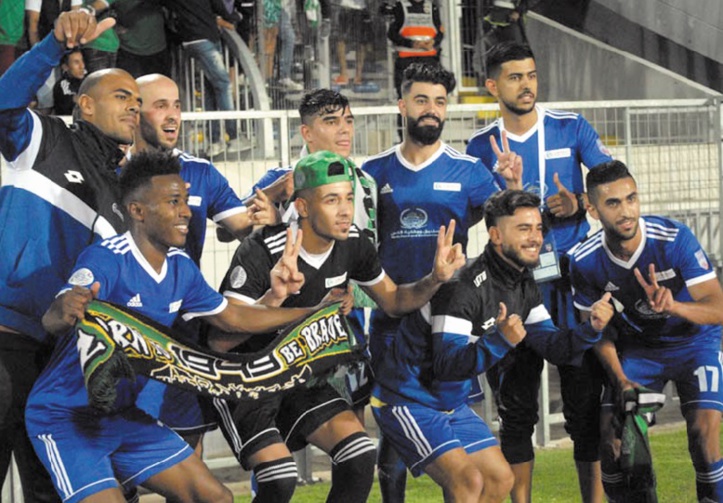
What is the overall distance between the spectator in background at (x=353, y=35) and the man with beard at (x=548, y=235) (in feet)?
16.9

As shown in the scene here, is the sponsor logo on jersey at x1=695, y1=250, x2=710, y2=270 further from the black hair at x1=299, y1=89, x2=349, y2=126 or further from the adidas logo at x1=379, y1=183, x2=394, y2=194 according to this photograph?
the black hair at x1=299, y1=89, x2=349, y2=126

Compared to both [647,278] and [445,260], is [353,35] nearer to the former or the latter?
[647,278]

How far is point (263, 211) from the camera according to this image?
6367 millimetres

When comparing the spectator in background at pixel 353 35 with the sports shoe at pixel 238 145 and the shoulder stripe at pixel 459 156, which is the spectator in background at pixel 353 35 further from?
the shoulder stripe at pixel 459 156

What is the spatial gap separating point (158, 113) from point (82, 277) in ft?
4.58

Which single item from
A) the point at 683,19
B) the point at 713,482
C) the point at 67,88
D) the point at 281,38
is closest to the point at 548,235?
the point at 713,482

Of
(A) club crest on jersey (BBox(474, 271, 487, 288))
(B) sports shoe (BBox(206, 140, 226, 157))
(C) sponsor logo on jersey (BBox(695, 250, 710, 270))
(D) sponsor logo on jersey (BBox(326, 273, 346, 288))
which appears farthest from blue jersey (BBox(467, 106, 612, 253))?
(B) sports shoe (BBox(206, 140, 226, 157))

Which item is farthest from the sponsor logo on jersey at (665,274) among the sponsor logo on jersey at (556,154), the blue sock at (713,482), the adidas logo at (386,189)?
the adidas logo at (386,189)

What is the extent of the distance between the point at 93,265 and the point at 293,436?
1275 mm

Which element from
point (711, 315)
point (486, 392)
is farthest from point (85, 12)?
point (486, 392)

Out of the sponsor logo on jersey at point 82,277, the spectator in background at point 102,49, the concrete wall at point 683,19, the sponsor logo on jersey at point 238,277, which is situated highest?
the concrete wall at point 683,19

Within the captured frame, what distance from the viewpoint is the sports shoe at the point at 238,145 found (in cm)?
866

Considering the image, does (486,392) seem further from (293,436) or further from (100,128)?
(100,128)

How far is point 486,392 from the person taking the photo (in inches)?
371
